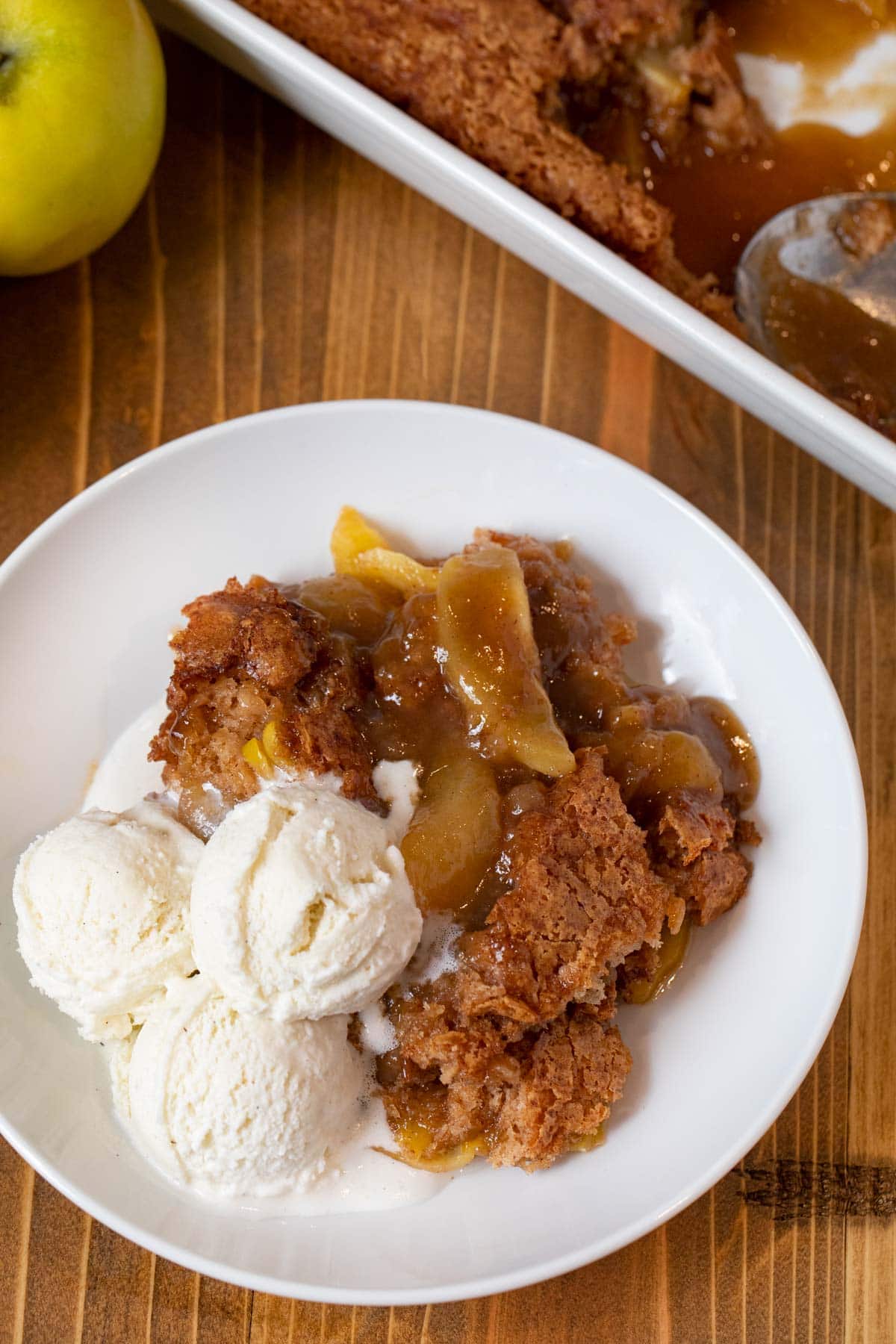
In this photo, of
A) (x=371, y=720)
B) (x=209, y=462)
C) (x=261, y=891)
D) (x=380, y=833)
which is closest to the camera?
(x=261, y=891)

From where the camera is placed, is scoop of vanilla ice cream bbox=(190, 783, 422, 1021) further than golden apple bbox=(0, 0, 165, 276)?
No

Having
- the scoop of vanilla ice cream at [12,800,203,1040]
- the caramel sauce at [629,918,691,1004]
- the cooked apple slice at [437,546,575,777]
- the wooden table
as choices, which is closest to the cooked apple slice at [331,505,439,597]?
the cooked apple slice at [437,546,575,777]

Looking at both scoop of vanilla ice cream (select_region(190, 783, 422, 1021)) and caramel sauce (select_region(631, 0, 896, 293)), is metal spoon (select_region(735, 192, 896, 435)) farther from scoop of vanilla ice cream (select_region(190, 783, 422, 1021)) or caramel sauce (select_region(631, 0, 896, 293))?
scoop of vanilla ice cream (select_region(190, 783, 422, 1021))

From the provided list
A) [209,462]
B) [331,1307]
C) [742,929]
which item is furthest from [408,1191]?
[209,462]

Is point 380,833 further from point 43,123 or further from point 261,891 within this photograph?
point 43,123

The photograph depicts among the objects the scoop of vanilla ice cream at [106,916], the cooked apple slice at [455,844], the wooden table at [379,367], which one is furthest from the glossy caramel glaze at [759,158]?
the scoop of vanilla ice cream at [106,916]

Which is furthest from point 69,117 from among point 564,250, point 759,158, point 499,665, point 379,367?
point 759,158

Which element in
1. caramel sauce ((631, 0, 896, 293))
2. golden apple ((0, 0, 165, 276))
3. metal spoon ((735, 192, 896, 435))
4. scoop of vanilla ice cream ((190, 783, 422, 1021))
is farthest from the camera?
caramel sauce ((631, 0, 896, 293))

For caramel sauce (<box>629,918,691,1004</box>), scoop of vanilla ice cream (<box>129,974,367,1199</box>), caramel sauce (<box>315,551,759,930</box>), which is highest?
caramel sauce (<box>315,551,759,930</box>)
